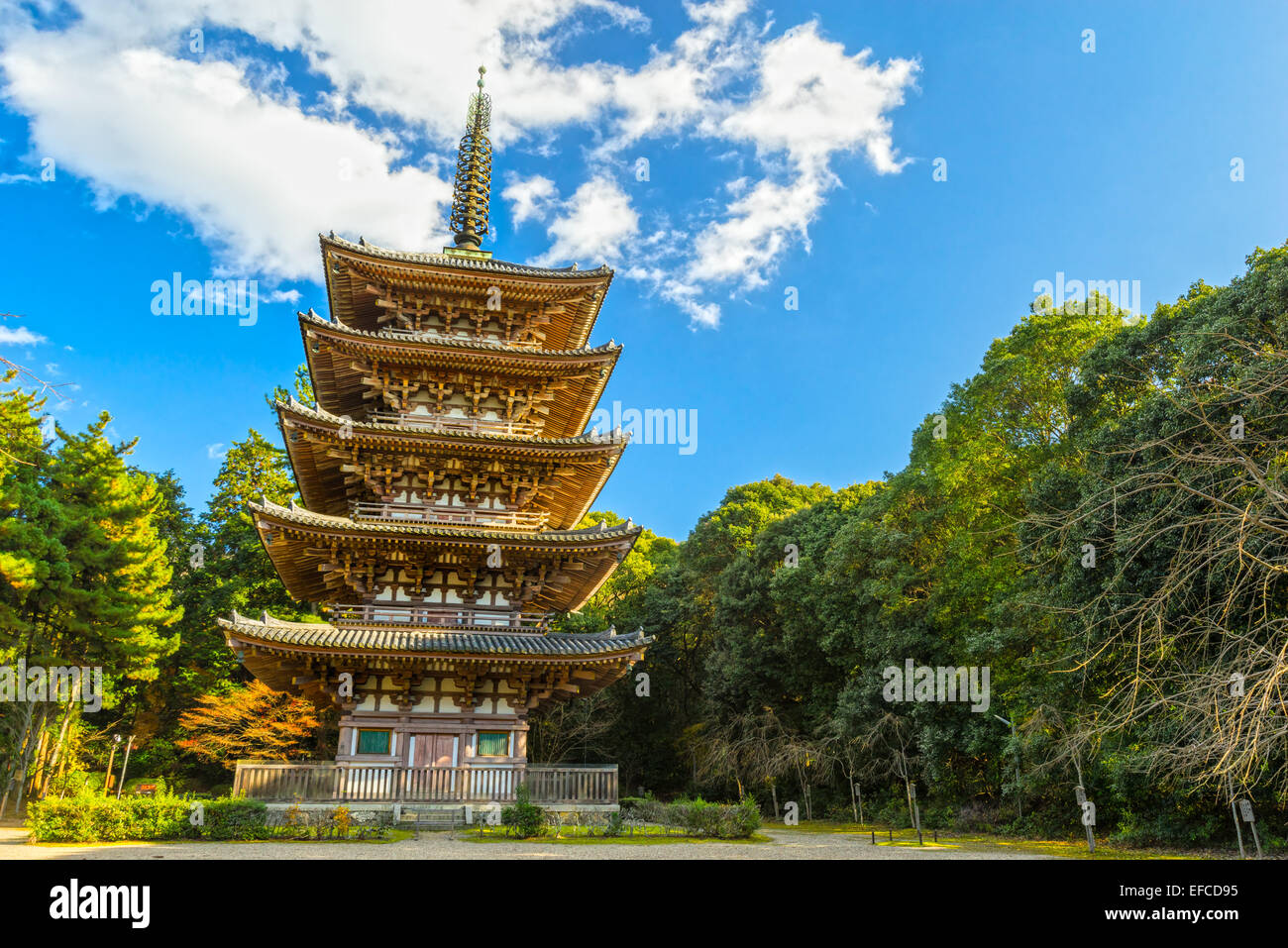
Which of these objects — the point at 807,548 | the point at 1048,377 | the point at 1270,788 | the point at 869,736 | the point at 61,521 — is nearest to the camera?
the point at 1270,788

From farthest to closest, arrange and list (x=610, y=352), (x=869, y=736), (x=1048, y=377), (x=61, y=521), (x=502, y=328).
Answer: (x=61, y=521)
(x=869, y=736)
(x=1048, y=377)
(x=502, y=328)
(x=610, y=352)

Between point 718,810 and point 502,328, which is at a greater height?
point 502,328

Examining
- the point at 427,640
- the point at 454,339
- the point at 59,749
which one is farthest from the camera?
the point at 59,749

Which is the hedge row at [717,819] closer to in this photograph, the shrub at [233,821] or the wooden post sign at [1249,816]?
the shrub at [233,821]

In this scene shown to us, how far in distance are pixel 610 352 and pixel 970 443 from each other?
14.3 meters

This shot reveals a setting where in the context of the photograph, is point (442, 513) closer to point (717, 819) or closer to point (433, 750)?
point (433, 750)

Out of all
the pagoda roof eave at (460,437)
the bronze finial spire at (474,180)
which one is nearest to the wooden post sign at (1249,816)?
the pagoda roof eave at (460,437)

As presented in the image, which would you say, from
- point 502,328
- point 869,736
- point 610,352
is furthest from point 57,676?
point 869,736

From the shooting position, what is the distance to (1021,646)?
24000mm

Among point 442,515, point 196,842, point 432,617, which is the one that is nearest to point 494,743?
point 432,617

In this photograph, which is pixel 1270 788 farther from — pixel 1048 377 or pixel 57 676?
pixel 57 676

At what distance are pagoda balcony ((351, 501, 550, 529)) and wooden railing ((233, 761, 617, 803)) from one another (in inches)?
244

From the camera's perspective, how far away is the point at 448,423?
21.7 metres

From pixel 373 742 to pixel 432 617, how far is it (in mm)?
3244
